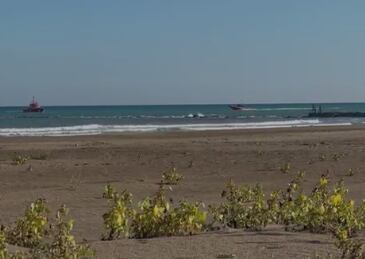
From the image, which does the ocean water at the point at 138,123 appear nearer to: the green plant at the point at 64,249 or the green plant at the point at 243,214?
the green plant at the point at 243,214

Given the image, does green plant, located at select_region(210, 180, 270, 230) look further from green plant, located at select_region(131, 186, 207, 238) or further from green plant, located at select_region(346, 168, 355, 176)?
green plant, located at select_region(346, 168, 355, 176)

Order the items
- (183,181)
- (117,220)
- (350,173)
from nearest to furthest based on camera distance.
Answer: (117,220)
(183,181)
(350,173)

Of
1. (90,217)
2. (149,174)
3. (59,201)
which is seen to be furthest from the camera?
(149,174)

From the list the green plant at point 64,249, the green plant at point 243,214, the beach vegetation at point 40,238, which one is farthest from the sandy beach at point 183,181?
the green plant at point 64,249

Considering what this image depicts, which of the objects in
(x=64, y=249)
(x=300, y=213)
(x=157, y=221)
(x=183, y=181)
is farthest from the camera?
(x=183, y=181)

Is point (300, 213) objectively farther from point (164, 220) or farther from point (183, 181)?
point (183, 181)

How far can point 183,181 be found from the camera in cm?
1547

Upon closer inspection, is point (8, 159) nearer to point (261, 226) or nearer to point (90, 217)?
Answer: point (90, 217)

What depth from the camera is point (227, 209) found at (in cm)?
851

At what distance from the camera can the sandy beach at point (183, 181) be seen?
23.7ft

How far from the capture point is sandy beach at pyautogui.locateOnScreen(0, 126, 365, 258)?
7.22 meters

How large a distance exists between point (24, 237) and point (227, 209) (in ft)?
8.06

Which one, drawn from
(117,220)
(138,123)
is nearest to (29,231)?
(117,220)

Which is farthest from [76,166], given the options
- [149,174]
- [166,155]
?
[166,155]
